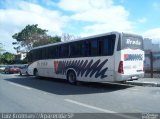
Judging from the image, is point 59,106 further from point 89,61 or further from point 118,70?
point 89,61

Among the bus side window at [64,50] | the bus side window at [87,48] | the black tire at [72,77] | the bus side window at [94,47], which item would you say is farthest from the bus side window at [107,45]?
the bus side window at [64,50]

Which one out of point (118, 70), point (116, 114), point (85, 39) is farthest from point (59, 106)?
point (85, 39)

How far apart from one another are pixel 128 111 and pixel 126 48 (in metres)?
5.77

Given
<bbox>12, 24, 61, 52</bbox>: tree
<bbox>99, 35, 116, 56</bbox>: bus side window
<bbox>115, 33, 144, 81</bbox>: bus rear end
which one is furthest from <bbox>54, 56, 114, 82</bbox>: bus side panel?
<bbox>12, 24, 61, 52</bbox>: tree

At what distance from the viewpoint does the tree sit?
187ft

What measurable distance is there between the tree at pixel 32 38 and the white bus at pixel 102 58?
38717 millimetres

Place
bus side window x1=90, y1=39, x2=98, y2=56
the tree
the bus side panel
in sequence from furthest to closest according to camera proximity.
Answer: the tree → bus side window x1=90, y1=39, x2=98, y2=56 → the bus side panel

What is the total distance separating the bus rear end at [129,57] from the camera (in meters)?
12.9

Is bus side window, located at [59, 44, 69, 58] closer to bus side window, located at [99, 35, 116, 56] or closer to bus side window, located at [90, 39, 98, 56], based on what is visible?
bus side window, located at [90, 39, 98, 56]

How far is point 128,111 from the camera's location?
800cm

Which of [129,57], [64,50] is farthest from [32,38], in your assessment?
[129,57]

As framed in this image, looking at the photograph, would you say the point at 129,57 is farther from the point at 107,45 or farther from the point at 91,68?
the point at 91,68

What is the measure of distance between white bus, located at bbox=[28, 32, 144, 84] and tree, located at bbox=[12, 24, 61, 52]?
38.7m

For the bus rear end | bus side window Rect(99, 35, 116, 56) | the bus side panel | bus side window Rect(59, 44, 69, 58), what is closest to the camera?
the bus rear end
